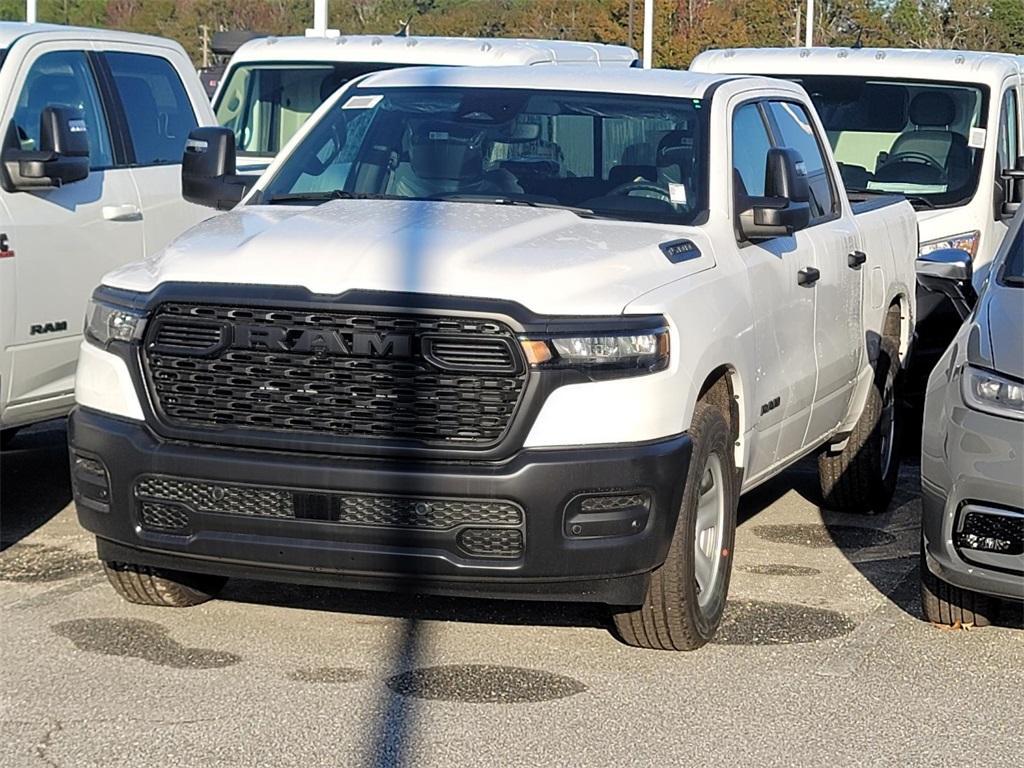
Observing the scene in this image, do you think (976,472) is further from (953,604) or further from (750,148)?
(750,148)

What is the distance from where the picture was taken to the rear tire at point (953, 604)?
657 cm

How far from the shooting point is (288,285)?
5773 millimetres

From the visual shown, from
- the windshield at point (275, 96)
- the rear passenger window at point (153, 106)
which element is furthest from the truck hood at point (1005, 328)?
the windshield at point (275, 96)

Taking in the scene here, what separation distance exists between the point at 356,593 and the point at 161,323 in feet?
4.81

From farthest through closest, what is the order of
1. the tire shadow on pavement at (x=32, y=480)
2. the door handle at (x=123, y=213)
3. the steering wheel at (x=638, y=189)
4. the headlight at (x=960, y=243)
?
the headlight at (x=960, y=243) → the door handle at (x=123, y=213) → the tire shadow on pavement at (x=32, y=480) → the steering wheel at (x=638, y=189)

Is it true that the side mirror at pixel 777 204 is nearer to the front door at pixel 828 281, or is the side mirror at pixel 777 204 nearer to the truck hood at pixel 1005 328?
the front door at pixel 828 281

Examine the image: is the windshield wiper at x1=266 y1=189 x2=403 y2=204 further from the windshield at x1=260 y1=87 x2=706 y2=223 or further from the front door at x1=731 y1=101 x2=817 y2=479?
the front door at x1=731 y1=101 x2=817 y2=479

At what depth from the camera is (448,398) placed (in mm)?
5641

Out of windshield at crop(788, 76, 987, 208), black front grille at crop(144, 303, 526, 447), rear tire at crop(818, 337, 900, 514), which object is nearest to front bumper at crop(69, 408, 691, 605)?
black front grille at crop(144, 303, 526, 447)

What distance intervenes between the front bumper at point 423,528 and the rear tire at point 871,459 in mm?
2942

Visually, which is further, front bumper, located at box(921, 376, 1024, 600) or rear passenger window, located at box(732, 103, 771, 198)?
rear passenger window, located at box(732, 103, 771, 198)

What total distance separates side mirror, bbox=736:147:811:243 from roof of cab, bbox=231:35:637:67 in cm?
607

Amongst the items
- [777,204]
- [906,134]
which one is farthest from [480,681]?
[906,134]

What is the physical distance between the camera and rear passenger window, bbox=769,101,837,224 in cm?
792
